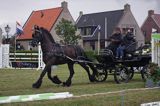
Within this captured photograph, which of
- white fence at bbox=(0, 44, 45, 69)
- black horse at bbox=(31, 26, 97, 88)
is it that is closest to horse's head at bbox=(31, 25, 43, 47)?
black horse at bbox=(31, 26, 97, 88)

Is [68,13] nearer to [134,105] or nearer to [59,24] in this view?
[59,24]

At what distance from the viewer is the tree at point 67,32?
58.2 m

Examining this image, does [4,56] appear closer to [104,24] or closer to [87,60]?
[87,60]

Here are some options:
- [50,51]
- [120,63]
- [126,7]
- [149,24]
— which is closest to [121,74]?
[120,63]

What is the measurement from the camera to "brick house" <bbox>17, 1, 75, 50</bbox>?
2549 inches

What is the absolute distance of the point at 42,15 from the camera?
6781 cm

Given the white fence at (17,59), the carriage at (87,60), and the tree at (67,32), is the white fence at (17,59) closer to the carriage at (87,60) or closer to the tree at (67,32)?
the carriage at (87,60)

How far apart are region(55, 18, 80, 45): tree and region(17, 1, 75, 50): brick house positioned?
3709mm

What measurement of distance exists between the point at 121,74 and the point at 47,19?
5043 cm

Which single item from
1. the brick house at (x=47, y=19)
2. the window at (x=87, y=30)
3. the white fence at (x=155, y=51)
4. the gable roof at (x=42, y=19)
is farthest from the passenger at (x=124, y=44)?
the window at (x=87, y=30)

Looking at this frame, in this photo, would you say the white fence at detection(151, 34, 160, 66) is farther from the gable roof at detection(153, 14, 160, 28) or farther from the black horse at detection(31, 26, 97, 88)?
the gable roof at detection(153, 14, 160, 28)

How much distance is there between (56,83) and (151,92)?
14.0 ft

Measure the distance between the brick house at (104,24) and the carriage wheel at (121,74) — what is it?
48.4m

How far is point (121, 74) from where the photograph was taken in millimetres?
17281
